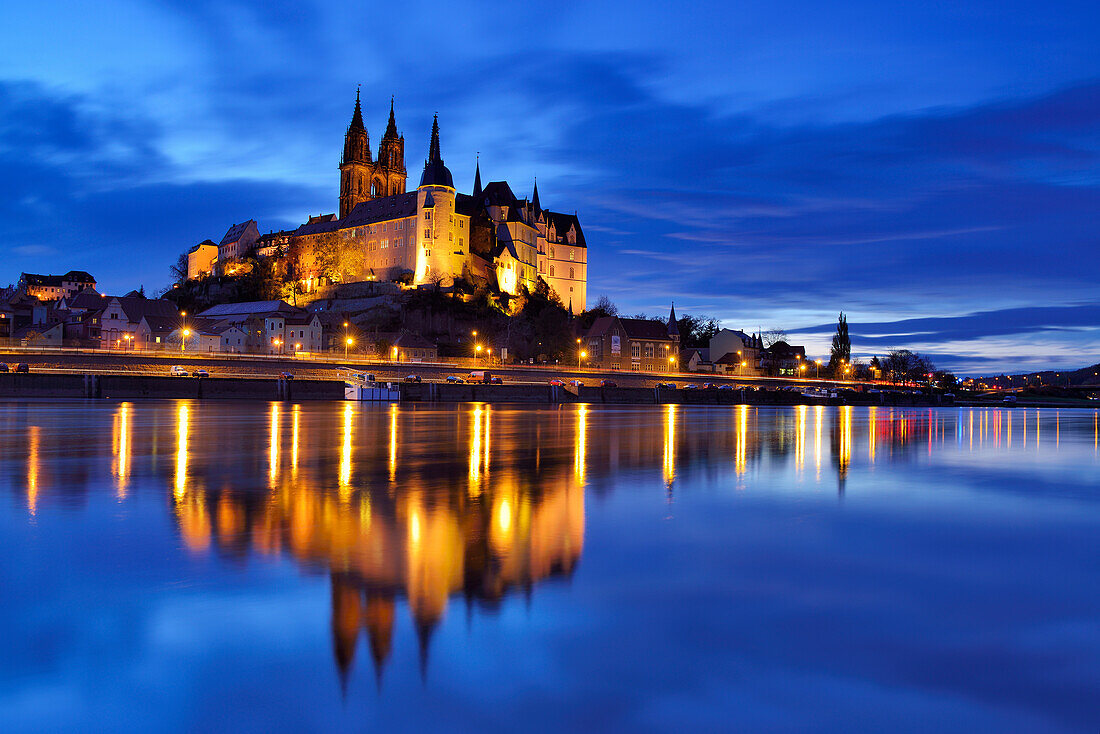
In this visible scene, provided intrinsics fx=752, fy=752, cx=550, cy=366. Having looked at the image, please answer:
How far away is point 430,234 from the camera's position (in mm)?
127188

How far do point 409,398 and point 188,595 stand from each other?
55918 millimetres

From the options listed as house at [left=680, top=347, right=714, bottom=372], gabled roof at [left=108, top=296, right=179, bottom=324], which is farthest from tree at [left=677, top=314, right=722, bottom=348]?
gabled roof at [left=108, top=296, right=179, bottom=324]

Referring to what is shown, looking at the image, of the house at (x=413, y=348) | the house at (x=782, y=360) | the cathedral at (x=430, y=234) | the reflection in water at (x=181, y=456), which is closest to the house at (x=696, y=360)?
the house at (x=782, y=360)

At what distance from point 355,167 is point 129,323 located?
219 ft

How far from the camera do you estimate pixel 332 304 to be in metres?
126

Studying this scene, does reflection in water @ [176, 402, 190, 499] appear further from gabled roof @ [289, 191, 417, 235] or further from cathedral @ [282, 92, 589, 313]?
gabled roof @ [289, 191, 417, 235]

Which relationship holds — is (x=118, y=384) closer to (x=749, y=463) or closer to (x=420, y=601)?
(x=749, y=463)

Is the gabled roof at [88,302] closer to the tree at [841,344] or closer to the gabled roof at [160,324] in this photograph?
the gabled roof at [160,324]

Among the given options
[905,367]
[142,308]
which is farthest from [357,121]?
[905,367]

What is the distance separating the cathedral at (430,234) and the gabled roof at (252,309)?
53.9ft

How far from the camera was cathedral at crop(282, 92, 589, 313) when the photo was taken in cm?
12794

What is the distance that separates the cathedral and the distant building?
56.1 metres

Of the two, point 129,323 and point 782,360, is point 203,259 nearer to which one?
point 129,323

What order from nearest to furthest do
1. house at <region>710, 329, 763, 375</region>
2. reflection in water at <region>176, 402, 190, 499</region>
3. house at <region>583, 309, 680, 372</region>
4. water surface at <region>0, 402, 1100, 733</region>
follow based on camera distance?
1. water surface at <region>0, 402, 1100, 733</region>
2. reflection in water at <region>176, 402, 190, 499</region>
3. house at <region>583, 309, 680, 372</region>
4. house at <region>710, 329, 763, 375</region>
